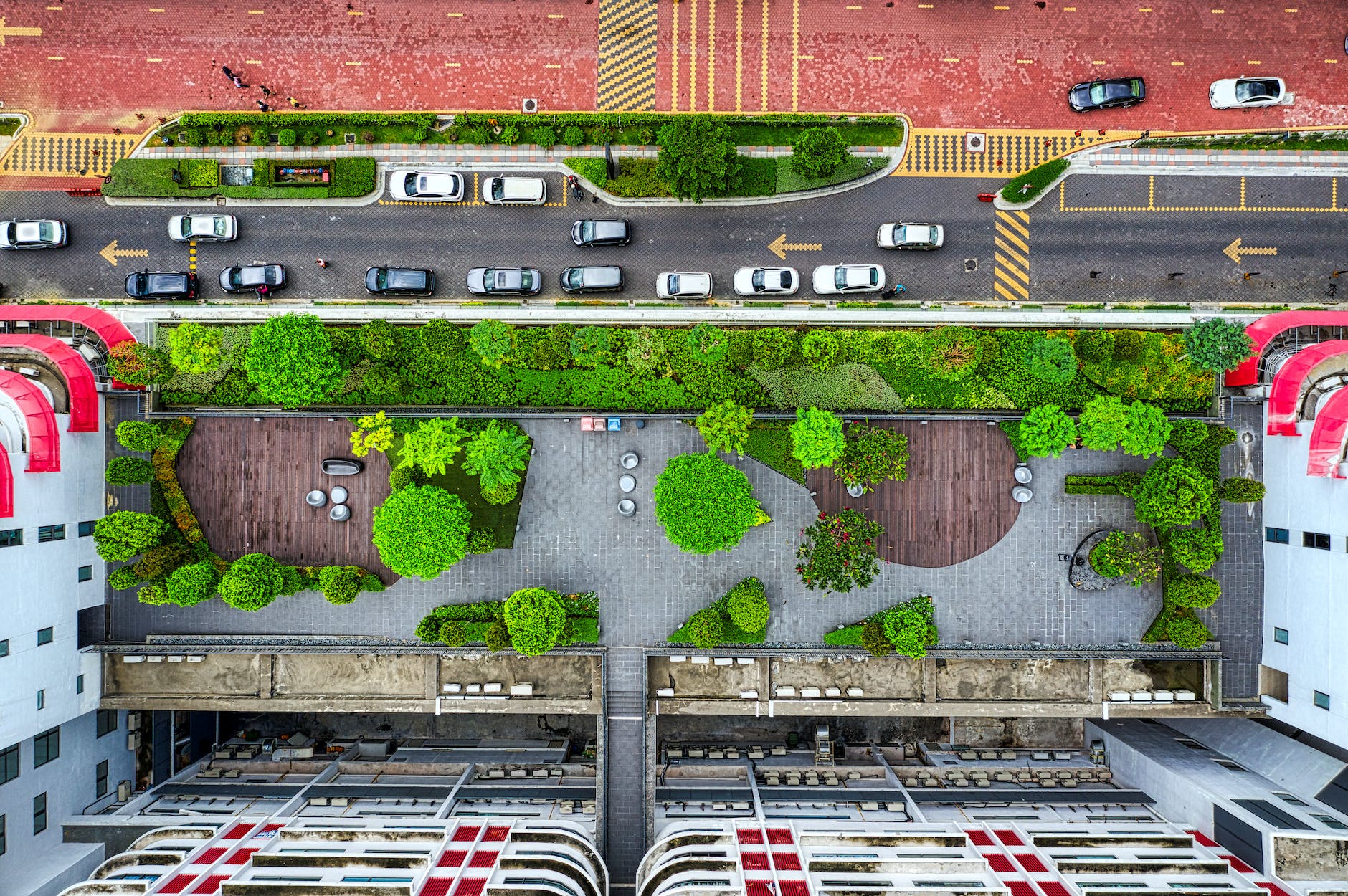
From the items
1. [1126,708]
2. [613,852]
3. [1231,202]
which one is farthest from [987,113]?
[613,852]

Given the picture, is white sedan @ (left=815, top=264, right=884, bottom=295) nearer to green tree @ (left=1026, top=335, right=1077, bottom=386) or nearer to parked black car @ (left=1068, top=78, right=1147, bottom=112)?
green tree @ (left=1026, top=335, right=1077, bottom=386)

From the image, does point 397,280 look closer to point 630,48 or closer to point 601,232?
point 601,232

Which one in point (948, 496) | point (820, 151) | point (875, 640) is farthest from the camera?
point (948, 496)

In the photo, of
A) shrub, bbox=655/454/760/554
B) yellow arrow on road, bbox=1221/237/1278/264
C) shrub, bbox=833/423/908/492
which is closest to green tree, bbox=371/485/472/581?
shrub, bbox=655/454/760/554

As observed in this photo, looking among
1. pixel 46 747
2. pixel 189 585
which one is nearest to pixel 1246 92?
pixel 189 585

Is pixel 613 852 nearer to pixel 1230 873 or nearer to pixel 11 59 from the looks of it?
pixel 1230 873
